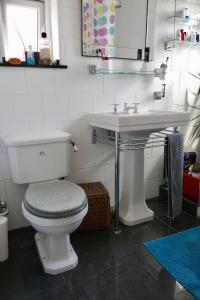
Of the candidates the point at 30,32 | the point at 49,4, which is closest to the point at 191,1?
the point at 49,4

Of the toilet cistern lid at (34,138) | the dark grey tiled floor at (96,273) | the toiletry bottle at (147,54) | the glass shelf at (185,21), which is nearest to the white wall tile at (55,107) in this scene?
the toilet cistern lid at (34,138)

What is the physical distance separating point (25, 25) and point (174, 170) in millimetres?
1579

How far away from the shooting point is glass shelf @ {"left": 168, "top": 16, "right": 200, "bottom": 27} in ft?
6.56

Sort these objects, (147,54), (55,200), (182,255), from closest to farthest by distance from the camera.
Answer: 1. (55,200)
2. (182,255)
3. (147,54)

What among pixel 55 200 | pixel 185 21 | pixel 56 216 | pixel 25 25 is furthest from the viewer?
pixel 185 21

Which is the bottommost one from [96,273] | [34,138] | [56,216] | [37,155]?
[96,273]

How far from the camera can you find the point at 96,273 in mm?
1364

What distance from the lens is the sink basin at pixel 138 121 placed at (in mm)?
1450

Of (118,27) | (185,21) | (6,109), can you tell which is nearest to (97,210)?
(6,109)

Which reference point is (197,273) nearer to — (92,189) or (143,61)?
(92,189)

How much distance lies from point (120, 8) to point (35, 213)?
1.66 meters

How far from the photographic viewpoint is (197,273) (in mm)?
1322

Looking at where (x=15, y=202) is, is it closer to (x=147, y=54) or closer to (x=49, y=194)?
(x=49, y=194)

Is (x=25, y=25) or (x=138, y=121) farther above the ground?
(x=25, y=25)
